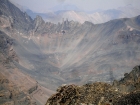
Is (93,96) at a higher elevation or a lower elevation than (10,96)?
lower

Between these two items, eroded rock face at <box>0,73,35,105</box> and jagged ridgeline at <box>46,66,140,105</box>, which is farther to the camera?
eroded rock face at <box>0,73,35,105</box>

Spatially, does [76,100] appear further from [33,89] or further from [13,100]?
[33,89]

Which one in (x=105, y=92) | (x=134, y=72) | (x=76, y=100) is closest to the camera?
(x=76, y=100)

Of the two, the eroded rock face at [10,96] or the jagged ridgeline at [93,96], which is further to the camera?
the eroded rock face at [10,96]

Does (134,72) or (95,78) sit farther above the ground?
(95,78)

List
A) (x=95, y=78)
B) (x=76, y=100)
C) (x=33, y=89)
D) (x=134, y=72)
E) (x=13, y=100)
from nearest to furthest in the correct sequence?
1. (x=76, y=100)
2. (x=134, y=72)
3. (x=13, y=100)
4. (x=33, y=89)
5. (x=95, y=78)

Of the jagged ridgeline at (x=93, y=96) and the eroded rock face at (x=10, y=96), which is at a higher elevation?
the eroded rock face at (x=10, y=96)

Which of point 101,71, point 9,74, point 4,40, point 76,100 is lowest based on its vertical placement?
point 76,100

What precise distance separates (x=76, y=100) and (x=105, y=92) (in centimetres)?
274

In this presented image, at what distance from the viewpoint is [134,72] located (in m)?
59.6

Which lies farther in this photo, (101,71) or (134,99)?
(101,71)

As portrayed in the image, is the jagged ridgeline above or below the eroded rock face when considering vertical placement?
below

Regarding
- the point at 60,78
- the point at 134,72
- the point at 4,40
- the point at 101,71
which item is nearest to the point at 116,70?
the point at 101,71

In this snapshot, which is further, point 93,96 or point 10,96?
point 10,96
